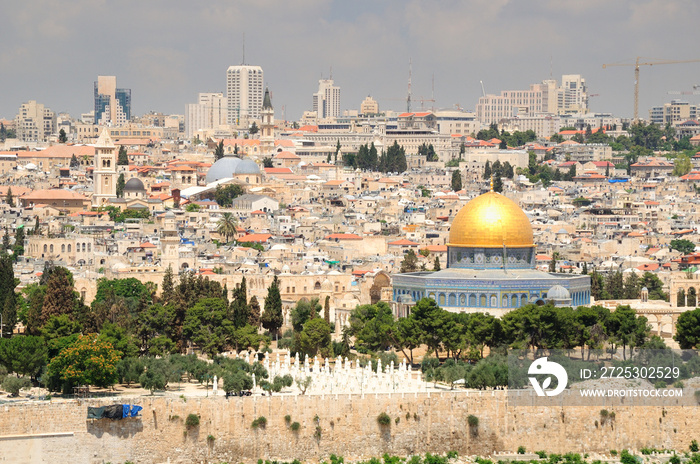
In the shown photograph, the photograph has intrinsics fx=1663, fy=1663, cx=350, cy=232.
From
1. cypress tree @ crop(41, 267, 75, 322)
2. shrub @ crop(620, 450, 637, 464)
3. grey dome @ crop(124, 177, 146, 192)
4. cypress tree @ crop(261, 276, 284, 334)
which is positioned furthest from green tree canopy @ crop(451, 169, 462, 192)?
shrub @ crop(620, 450, 637, 464)

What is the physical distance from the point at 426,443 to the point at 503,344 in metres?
7.39

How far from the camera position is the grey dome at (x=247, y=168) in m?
114

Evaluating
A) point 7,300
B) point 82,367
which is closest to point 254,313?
point 7,300

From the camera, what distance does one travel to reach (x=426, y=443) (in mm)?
43562

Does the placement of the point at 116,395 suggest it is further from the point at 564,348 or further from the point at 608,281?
the point at 608,281

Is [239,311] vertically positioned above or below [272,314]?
above

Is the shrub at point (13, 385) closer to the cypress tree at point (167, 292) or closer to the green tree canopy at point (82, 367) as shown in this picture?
the green tree canopy at point (82, 367)

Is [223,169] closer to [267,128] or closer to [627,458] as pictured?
[267,128]

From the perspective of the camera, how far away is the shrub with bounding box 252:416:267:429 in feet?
138

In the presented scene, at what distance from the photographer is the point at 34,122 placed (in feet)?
634

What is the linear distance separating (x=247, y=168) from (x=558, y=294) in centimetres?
6090

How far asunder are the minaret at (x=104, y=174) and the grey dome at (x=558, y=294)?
49.4 meters

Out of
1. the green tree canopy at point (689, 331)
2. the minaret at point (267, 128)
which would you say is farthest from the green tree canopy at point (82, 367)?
the minaret at point (267, 128)

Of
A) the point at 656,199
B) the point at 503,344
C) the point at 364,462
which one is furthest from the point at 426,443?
the point at 656,199
